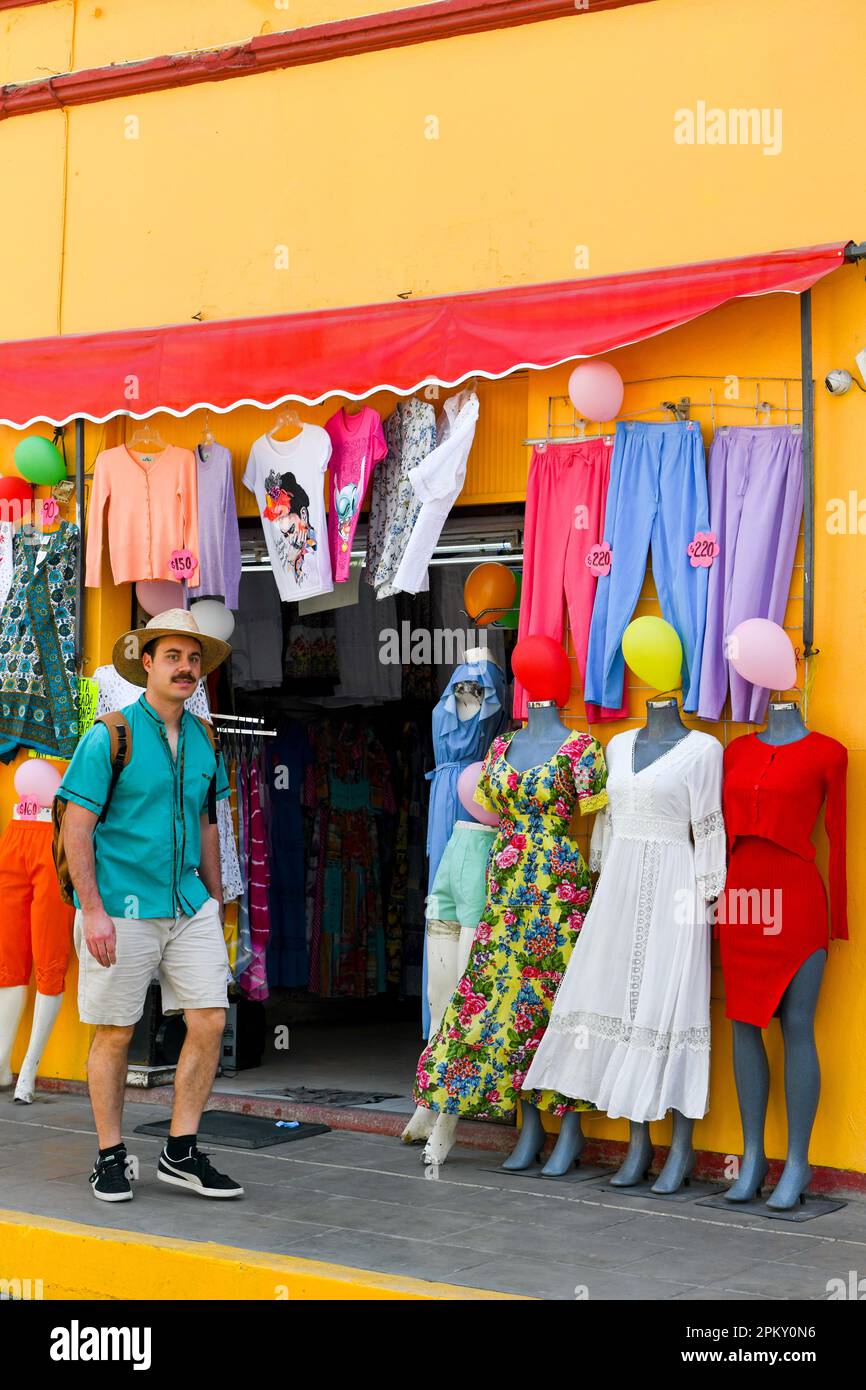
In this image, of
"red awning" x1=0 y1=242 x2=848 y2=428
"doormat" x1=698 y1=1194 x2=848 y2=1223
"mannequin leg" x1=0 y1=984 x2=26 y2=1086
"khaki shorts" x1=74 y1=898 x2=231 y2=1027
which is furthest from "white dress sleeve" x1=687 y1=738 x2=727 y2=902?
"mannequin leg" x1=0 y1=984 x2=26 y2=1086

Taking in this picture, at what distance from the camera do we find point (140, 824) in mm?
6211

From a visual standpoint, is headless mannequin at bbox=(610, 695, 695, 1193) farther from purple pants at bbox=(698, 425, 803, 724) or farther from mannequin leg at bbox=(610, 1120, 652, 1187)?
purple pants at bbox=(698, 425, 803, 724)

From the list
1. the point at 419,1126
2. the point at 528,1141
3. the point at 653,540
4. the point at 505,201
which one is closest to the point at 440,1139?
the point at 528,1141

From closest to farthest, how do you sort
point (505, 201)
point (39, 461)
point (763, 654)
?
1. point (763, 654)
2. point (505, 201)
3. point (39, 461)

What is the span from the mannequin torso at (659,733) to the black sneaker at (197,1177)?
2.20 m

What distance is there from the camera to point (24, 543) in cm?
864

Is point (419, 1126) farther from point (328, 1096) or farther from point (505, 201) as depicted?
point (505, 201)

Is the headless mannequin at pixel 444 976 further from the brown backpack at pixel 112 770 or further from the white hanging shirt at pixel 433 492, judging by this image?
the brown backpack at pixel 112 770

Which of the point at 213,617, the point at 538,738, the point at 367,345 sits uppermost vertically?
the point at 367,345

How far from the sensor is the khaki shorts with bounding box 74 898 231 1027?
6.18 metres

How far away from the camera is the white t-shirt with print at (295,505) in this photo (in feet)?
25.6

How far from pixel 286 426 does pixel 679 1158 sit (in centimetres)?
385

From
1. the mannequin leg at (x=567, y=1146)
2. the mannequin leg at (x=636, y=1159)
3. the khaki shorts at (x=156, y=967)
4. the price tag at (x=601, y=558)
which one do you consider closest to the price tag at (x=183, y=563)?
the price tag at (x=601, y=558)
